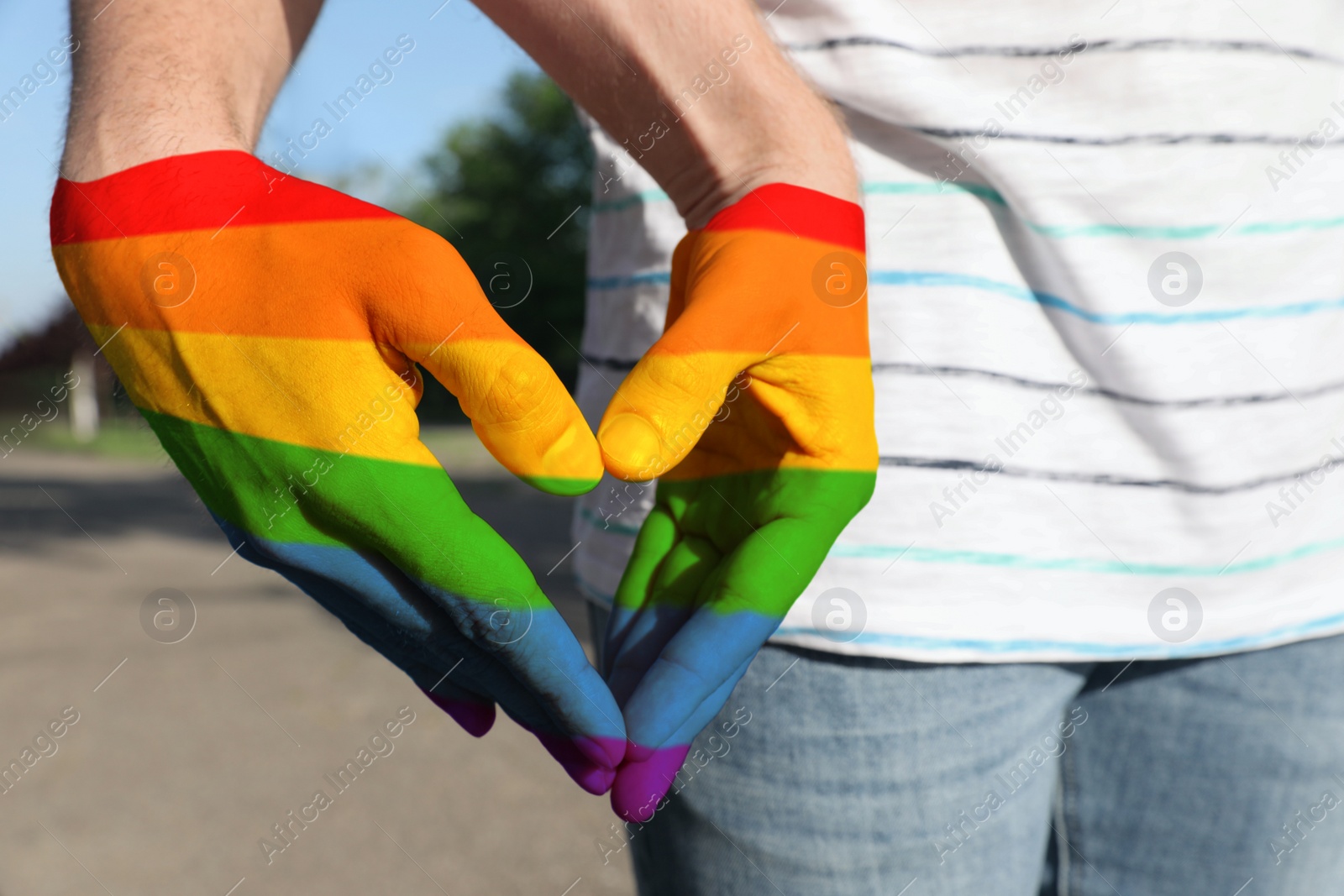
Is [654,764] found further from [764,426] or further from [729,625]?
[764,426]

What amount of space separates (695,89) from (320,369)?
0.42m

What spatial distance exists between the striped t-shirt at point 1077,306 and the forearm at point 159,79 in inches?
15.4

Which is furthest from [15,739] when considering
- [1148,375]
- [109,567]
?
[1148,375]

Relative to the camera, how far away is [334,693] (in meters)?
4.04

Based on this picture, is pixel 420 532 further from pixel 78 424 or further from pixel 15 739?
pixel 78 424

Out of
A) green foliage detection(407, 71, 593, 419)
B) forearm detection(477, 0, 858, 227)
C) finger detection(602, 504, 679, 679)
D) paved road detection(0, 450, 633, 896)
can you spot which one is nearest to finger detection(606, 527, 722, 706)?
finger detection(602, 504, 679, 679)

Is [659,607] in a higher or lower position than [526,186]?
higher

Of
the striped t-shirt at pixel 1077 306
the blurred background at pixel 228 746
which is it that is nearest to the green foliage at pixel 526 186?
the blurred background at pixel 228 746

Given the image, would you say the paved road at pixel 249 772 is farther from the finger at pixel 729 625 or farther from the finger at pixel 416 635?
the finger at pixel 729 625

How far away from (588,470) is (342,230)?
261 mm

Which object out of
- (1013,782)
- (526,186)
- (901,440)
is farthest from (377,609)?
(526,186)

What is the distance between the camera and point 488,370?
70cm

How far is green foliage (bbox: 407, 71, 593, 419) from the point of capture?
724 inches

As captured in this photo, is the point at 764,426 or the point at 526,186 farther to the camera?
the point at 526,186
